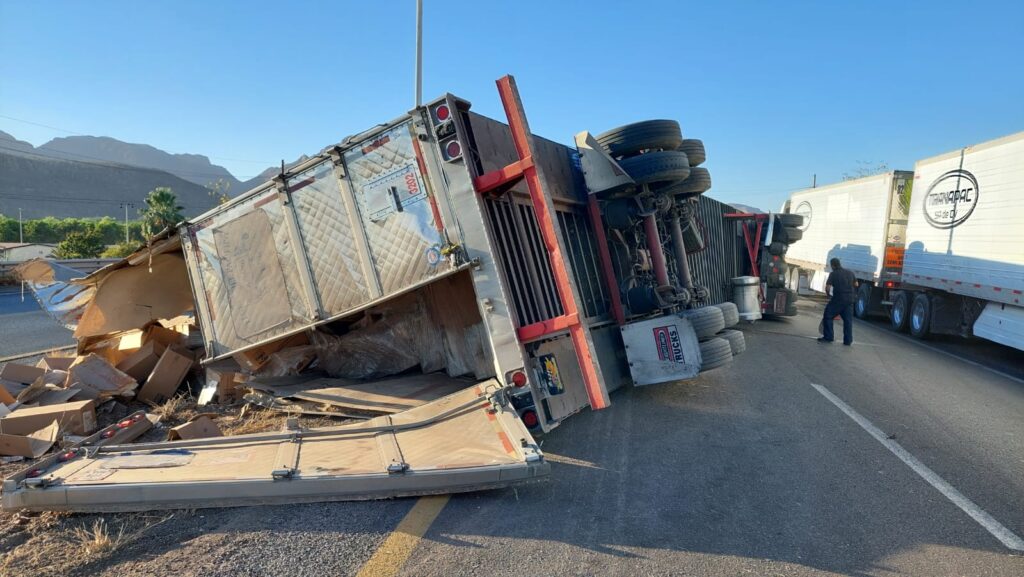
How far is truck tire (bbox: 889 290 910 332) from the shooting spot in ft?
40.5

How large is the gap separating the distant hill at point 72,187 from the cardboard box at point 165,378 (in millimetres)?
96350

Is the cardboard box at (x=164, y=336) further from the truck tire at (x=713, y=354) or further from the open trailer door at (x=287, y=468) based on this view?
the truck tire at (x=713, y=354)

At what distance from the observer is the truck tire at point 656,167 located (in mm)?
5801

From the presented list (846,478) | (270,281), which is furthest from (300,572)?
(846,478)

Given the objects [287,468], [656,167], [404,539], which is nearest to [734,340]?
[656,167]

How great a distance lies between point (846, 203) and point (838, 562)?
15.0 metres

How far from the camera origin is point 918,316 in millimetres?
11820

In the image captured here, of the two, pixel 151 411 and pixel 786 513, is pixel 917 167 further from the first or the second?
pixel 151 411

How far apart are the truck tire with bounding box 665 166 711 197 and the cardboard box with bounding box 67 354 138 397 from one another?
21.0 feet

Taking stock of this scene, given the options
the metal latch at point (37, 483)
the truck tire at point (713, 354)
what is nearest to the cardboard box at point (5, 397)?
the metal latch at point (37, 483)

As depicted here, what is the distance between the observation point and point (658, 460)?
14.1 ft

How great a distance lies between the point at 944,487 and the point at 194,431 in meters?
5.45

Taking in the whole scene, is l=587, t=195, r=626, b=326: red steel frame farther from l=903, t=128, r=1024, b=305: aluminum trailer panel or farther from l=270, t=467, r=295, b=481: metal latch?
l=903, t=128, r=1024, b=305: aluminum trailer panel

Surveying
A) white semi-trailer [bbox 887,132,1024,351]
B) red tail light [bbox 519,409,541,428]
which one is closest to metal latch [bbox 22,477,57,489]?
red tail light [bbox 519,409,541,428]
